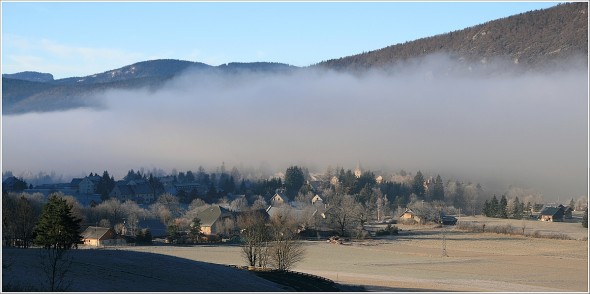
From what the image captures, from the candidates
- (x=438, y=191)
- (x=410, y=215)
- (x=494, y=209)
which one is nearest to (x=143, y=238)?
(x=410, y=215)

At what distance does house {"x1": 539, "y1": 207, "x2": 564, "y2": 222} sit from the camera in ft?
404

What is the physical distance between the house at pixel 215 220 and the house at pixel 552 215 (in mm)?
44885

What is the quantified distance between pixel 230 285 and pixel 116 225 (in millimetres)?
59183

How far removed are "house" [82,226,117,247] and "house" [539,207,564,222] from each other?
6426 cm

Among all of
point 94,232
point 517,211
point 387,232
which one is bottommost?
point 387,232

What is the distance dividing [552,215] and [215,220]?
48.5 meters

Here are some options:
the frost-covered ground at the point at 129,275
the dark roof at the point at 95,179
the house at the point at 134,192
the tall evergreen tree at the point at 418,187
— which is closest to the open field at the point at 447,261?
the frost-covered ground at the point at 129,275

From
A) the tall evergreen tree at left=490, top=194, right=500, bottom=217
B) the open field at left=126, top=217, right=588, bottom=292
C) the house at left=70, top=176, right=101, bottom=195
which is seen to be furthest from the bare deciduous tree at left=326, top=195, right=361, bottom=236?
the house at left=70, top=176, right=101, bottom=195

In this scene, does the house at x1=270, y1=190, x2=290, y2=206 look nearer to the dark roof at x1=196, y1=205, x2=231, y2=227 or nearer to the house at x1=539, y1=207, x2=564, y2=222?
the dark roof at x1=196, y1=205, x2=231, y2=227

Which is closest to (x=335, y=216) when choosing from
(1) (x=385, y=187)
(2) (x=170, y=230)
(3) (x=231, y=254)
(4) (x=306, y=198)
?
(2) (x=170, y=230)

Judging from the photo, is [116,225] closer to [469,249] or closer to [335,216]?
[335,216]

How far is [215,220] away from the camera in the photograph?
109 m

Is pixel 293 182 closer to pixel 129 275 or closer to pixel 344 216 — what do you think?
pixel 344 216

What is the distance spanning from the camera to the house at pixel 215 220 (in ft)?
345
